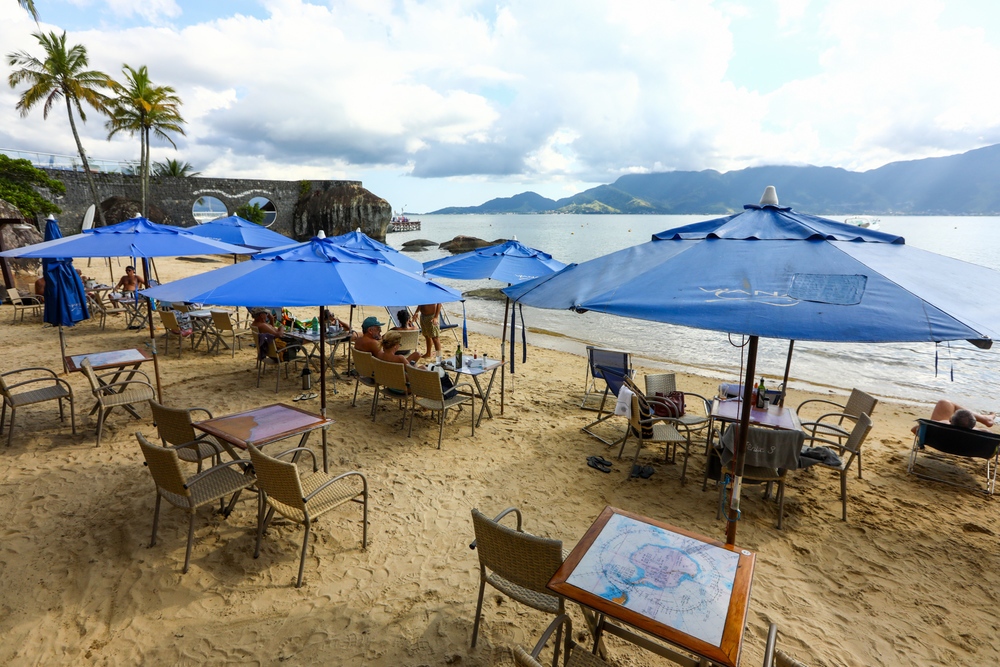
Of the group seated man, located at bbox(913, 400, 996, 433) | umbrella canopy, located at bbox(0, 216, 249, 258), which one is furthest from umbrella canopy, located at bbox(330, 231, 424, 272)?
seated man, located at bbox(913, 400, 996, 433)

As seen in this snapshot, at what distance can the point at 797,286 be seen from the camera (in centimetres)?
222

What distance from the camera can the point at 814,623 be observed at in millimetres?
3193

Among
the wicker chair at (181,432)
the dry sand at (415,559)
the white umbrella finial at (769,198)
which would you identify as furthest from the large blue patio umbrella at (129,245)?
the white umbrella finial at (769,198)

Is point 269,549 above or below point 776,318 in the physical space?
below

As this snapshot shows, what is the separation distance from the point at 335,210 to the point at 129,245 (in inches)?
1319

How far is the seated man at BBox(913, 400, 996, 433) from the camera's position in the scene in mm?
5156

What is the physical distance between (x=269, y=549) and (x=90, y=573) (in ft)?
3.62

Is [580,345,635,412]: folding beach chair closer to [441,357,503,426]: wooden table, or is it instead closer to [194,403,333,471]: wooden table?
[441,357,503,426]: wooden table

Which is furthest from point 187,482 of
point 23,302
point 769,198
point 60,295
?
point 23,302

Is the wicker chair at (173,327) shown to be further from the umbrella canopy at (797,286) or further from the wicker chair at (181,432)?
the umbrella canopy at (797,286)

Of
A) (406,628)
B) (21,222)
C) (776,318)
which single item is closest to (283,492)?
(406,628)

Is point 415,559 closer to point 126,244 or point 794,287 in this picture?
point 794,287

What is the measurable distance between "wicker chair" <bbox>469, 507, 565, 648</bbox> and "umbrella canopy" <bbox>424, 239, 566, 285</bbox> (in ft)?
14.2

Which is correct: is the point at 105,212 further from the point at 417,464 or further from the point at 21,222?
the point at 417,464
